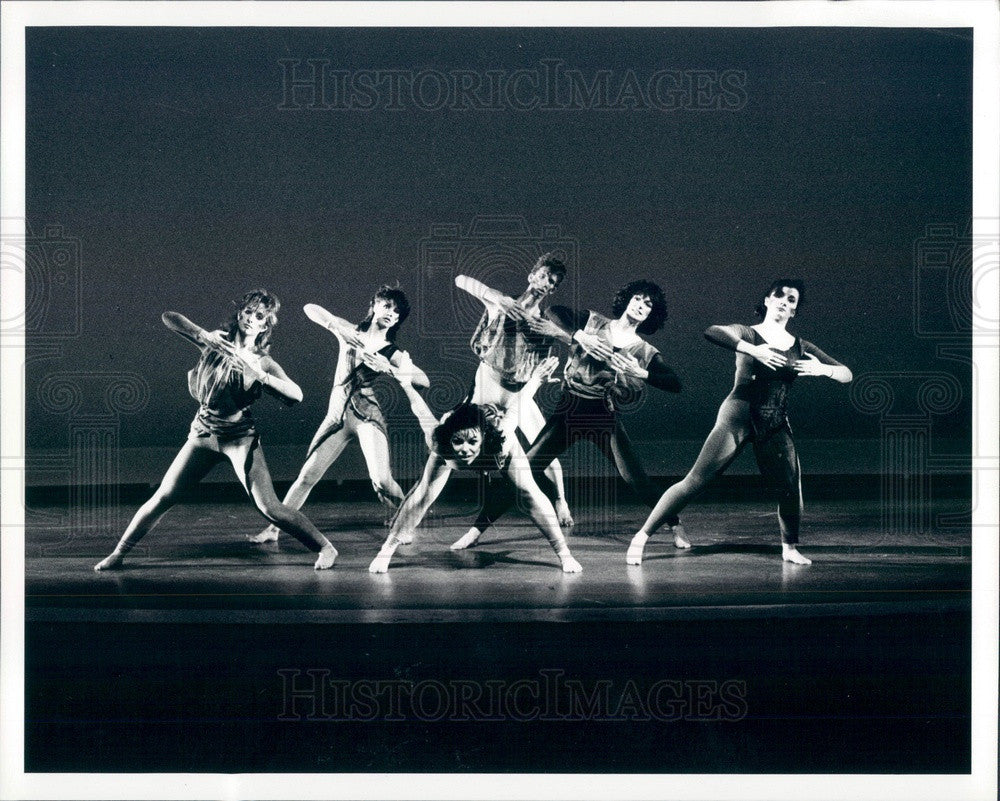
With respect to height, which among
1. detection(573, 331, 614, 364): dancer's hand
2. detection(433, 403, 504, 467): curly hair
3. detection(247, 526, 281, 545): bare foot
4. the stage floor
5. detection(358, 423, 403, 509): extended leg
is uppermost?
detection(573, 331, 614, 364): dancer's hand

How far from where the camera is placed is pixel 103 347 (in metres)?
3.34

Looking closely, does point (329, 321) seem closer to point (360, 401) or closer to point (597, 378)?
point (360, 401)

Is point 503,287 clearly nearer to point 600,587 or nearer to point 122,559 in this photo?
point 600,587

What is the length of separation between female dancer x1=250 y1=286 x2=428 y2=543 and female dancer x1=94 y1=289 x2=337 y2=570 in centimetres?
12

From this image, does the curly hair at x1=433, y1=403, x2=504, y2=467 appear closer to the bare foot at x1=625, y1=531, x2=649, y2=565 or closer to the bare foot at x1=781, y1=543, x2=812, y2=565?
the bare foot at x1=625, y1=531, x2=649, y2=565

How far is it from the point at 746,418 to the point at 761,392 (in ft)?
0.35

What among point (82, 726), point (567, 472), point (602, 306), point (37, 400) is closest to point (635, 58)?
point (602, 306)

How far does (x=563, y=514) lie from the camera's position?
132 inches

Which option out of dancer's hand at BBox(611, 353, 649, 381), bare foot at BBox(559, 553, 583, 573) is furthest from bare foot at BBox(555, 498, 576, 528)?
dancer's hand at BBox(611, 353, 649, 381)

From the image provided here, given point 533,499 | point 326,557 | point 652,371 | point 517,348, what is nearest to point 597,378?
point 652,371

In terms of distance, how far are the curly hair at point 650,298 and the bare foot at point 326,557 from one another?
4.31 feet

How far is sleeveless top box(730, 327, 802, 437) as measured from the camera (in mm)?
3357

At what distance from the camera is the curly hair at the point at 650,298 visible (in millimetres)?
3352

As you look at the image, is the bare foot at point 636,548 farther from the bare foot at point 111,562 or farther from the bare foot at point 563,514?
the bare foot at point 111,562
